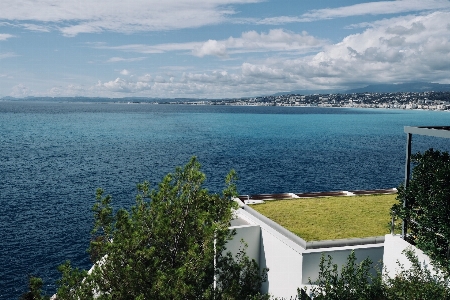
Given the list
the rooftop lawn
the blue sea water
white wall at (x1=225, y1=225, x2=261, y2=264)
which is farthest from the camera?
the blue sea water

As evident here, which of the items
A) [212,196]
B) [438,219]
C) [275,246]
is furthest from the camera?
[275,246]

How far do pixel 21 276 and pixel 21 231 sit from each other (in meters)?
9.41

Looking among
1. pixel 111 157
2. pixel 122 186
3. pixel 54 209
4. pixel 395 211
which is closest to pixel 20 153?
pixel 111 157

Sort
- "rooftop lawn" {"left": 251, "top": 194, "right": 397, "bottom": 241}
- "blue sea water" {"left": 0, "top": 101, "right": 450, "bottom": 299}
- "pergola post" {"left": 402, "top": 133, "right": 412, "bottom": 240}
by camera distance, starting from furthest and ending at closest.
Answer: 1. "blue sea water" {"left": 0, "top": 101, "right": 450, "bottom": 299}
2. "rooftop lawn" {"left": 251, "top": 194, "right": 397, "bottom": 241}
3. "pergola post" {"left": 402, "top": 133, "right": 412, "bottom": 240}

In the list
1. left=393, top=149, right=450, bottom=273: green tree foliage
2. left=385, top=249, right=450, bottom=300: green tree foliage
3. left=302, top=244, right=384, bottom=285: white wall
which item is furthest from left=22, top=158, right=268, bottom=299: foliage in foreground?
left=393, top=149, right=450, bottom=273: green tree foliage

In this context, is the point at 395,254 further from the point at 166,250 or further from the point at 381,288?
the point at 166,250

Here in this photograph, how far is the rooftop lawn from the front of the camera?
20.2 m

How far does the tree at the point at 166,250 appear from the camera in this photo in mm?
12383

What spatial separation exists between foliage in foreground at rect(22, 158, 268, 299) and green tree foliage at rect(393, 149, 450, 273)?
233 inches

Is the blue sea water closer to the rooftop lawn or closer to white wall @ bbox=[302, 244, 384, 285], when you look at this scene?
the rooftop lawn

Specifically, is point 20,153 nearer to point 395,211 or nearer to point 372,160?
point 372,160

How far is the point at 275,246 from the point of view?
20.2m

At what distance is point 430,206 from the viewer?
14195mm

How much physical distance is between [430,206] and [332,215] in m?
8.59
